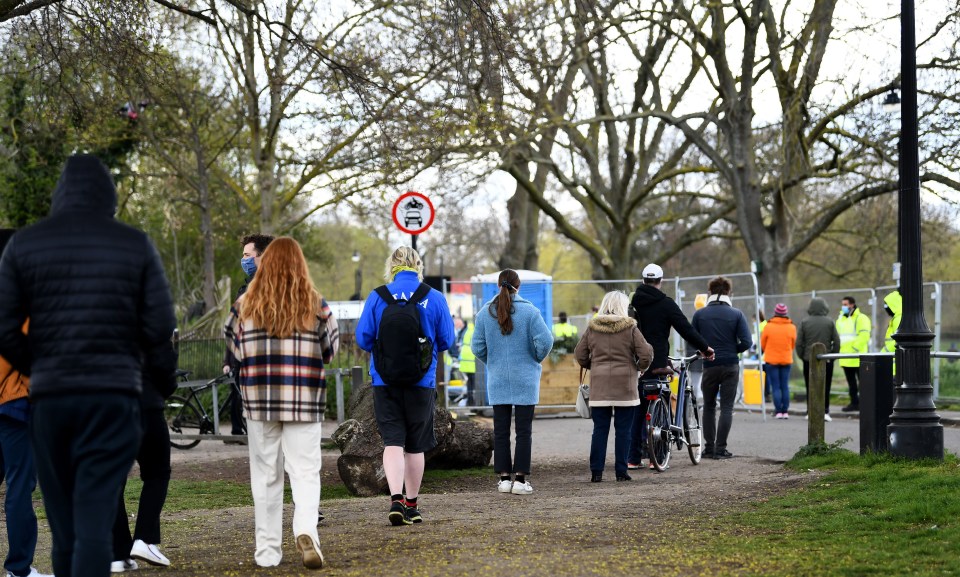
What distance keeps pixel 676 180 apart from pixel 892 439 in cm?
3167

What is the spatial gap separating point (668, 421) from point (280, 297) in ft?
22.1

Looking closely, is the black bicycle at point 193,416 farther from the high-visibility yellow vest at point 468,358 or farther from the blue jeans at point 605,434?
the blue jeans at point 605,434

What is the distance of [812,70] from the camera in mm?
25609

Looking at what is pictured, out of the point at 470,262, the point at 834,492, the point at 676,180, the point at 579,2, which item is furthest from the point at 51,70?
the point at 470,262

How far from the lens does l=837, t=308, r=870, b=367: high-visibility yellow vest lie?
20625 millimetres

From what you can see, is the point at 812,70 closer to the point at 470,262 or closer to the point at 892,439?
the point at 892,439

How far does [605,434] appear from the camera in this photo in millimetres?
11680

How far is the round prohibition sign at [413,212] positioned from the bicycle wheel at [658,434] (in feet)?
14.4

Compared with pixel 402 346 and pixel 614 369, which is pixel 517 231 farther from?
pixel 402 346

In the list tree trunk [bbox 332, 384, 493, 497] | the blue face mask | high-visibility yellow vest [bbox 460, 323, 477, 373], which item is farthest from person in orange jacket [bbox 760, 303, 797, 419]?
the blue face mask

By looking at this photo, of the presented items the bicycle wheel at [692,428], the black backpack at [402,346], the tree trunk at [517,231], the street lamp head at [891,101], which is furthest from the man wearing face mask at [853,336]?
the tree trunk at [517,231]

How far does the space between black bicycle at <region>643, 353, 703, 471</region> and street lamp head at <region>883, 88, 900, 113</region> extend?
11666mm

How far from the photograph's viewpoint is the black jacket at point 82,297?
Result: 16.4 feet

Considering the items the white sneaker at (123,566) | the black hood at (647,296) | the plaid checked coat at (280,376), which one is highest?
the black hood at (647,296)
